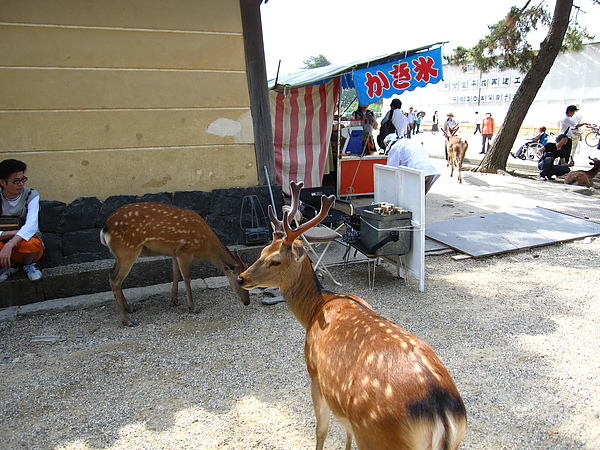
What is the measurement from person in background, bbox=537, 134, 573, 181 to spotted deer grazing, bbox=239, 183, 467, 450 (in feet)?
35.0

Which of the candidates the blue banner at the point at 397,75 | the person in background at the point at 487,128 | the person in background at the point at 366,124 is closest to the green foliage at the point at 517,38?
the person in background at the point at 487,128

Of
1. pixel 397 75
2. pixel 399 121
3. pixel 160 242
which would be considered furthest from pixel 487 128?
pixel 160 242

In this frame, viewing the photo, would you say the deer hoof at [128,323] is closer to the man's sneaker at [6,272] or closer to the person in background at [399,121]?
the man's sneaker at [6,272]

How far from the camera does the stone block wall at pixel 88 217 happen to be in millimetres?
5148

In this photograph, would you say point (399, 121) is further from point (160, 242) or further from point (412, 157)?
point (160, 242)

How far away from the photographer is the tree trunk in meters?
11.2

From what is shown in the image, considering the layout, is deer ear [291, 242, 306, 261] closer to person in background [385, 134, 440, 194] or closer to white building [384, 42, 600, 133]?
person in background [385, 134, 440, 194]

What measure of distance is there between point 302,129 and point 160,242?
4236mm

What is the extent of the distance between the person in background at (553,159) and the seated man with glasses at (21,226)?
36.3 feet

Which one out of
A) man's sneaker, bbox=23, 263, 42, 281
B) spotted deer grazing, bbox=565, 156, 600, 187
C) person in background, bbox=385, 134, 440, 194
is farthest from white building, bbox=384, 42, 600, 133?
man's sneaker, bbox=23, 263, 42, 281

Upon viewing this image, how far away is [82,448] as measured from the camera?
8.98 feet

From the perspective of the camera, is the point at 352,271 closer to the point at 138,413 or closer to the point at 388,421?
the point at 138,413

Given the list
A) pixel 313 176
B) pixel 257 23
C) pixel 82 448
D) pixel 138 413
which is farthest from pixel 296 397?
pixel 313 176

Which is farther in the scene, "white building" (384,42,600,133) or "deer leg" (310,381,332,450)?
"white building" (384,42,600,133)
